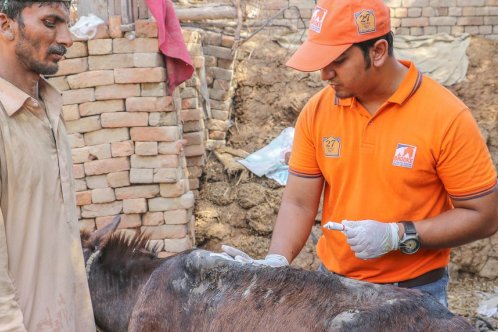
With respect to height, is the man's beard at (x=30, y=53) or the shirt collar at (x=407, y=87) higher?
the man's beard at (x=30, y=53)

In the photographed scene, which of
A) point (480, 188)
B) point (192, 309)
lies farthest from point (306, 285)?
point (480, 188)

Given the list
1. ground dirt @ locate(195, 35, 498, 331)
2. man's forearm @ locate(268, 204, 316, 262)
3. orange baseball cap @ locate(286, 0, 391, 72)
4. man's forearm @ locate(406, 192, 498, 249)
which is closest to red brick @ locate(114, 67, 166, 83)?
ground dirt @ locate(195, 35, 498, 331)

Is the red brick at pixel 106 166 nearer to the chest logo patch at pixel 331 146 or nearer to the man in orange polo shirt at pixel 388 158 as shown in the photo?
the man in orange polo shirt at pixel 388 158

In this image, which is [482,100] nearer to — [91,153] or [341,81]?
[91,153]

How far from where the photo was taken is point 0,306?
230 centimetres

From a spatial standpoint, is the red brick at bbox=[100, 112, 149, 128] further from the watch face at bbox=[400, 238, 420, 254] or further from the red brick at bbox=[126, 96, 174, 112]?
the watch face at bbox=[400, 238, 420, 254]

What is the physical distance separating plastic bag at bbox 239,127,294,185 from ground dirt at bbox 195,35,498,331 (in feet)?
0.28

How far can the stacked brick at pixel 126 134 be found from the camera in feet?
20.1

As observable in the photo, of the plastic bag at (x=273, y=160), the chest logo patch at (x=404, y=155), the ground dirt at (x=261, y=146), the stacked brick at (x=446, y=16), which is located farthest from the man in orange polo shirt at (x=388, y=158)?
the stacked brick at (x=446, y=16)

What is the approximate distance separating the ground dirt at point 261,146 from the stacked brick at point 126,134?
2.76 ft

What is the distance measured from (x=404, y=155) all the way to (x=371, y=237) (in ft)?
1.29

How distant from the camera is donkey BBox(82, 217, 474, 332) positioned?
2.62 m

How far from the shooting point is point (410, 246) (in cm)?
303

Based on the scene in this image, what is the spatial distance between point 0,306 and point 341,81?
1698 mm
